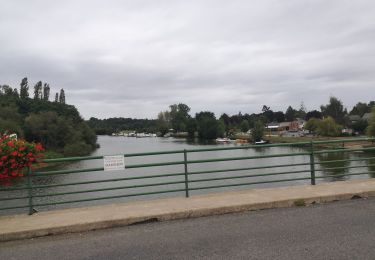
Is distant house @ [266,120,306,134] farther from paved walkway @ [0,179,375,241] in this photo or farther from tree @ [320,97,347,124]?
paved walkway @ [0,179,375,241]

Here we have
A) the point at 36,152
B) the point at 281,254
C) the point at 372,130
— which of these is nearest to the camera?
the point at 281,254

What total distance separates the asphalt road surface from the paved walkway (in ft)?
0.58

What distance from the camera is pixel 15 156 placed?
23.3ft

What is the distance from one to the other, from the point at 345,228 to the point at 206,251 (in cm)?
228

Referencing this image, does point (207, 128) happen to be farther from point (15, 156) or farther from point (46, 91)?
point (15, 156)

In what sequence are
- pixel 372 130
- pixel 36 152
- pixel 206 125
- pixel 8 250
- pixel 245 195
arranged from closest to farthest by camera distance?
pixel 8 250 < pixel 36 152 < pixel 245 195 < pixel 372 130 < pixel 206 125

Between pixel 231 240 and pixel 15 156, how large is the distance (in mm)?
3970

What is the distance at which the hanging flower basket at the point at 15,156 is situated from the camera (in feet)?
23.0

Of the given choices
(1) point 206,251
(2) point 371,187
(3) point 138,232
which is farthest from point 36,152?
(2) point 371,187

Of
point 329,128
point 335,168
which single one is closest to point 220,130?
point 329,128

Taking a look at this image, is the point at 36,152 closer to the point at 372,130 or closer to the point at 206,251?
the point at 206,251

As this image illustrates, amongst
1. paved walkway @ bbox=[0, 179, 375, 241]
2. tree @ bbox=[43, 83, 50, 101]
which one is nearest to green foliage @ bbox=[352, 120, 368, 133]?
paved walkway @ bbox=[0, 179, 375, 241]

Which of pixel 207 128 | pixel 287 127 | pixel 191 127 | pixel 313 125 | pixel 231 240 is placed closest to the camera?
pixel 231 240

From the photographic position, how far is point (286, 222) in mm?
6695
